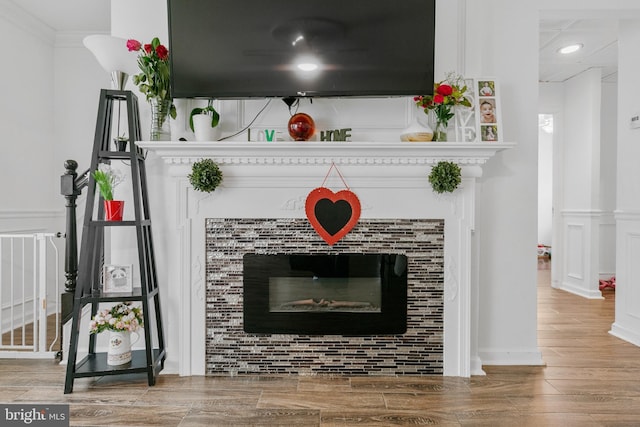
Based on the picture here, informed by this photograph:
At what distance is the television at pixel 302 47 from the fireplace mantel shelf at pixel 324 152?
298 mm

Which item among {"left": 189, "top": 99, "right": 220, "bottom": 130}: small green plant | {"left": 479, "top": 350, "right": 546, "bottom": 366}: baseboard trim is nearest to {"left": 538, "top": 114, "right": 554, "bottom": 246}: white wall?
{"left": 479, "top": 350, "right": 546, "bottom": 366}: baseboard trim

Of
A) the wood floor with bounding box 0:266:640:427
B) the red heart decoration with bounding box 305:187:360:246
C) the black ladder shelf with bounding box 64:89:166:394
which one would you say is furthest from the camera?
the red heart decoration with bounding box 305:187:360:246

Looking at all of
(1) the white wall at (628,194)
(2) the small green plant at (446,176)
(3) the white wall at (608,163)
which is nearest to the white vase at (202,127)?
(2) the small green plant at (446,176)

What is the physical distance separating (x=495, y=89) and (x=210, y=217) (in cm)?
185

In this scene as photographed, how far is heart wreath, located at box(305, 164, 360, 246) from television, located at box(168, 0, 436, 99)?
53 cm

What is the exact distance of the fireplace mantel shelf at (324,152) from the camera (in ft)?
7.89

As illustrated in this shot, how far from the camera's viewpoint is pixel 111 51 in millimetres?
2422

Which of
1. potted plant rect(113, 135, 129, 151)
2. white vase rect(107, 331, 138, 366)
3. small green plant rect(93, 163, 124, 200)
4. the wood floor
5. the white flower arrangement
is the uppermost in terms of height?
potted plant rect(113, 135, 129, 151)

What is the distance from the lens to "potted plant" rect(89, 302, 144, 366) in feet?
7.84

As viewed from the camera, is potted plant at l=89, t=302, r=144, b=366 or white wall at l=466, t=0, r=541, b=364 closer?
potted plant at l=89, t=302, r=144, b=366

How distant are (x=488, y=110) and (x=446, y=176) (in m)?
0.54

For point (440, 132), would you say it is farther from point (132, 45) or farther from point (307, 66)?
point (132, 45)

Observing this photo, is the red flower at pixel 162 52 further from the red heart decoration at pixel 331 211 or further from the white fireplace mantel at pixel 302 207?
the red heart decoration at pixel 331 211

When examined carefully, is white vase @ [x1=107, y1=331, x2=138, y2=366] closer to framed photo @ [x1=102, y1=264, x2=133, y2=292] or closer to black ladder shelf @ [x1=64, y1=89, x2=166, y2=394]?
black ladder shelf @ [x1=64, y1=89, x2=166, y2=394]
